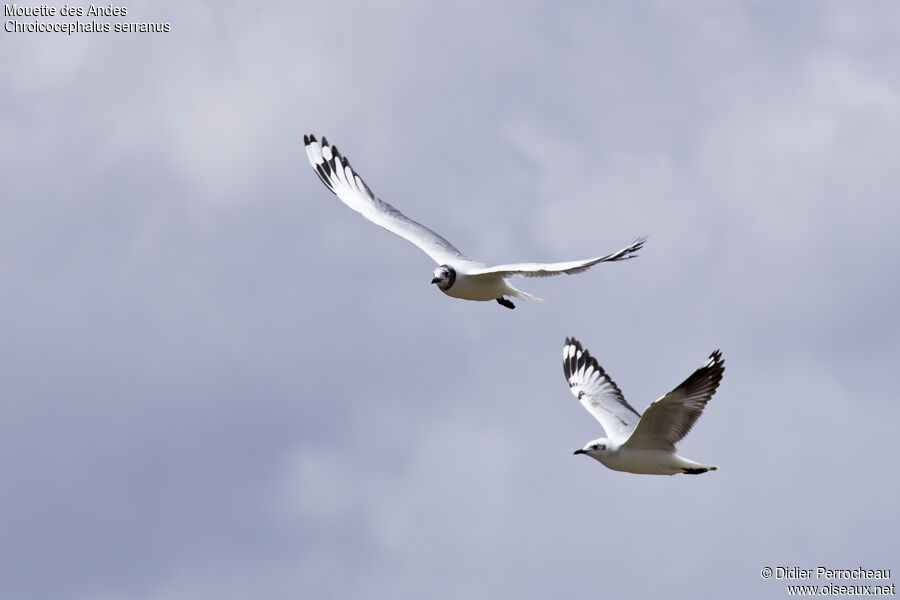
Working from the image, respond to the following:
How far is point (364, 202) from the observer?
21234 mm

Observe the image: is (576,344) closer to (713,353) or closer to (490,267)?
(490,267)

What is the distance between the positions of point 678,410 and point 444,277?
4150 millimetres

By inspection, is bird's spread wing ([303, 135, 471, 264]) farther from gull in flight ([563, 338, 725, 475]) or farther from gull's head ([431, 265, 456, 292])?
gull in flight ([563, 338, 725, 475])

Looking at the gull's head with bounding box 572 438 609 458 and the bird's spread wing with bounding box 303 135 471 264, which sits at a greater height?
the bird's spread wing with bounding box 303 135 471 264

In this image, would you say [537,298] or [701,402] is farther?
[537,298]

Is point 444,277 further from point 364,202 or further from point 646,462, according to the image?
point 646,462

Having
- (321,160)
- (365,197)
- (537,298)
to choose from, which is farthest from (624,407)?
(321,160)

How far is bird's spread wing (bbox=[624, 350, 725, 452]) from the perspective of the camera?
47.9ft

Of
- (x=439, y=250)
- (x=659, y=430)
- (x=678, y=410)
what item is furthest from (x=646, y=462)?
(x=439, y=250)

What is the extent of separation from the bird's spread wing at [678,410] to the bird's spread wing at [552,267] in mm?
1454

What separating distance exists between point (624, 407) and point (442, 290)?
2713 mm

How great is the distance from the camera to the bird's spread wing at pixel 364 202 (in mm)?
19891

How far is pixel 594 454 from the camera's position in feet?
51.9

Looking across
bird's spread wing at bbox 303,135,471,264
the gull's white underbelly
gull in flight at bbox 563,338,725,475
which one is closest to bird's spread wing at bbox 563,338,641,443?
gull in flight at bbox 563,338,725,475
